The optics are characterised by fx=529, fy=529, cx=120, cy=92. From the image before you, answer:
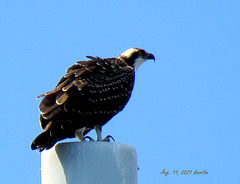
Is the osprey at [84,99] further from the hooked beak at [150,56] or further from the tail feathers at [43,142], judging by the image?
the hooked beak at [150,56]

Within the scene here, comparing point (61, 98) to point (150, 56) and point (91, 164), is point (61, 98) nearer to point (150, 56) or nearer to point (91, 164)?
point (91, 164)

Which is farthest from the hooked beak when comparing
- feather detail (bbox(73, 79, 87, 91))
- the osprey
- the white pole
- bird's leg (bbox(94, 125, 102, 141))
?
the white pole

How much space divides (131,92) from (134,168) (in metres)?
2.61

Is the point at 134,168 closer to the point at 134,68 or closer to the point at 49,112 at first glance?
the point at 49,112

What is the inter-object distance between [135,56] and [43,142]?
351 cm

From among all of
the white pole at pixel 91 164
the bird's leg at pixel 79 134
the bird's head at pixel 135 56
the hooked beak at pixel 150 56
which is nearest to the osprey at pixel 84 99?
the bird's leg at pixel 79 134

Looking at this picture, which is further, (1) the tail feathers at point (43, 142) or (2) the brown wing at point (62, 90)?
(2) the brown wing at point (62, 90)

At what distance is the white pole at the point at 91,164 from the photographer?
6.00m

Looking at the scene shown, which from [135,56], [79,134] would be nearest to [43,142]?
[79,134]

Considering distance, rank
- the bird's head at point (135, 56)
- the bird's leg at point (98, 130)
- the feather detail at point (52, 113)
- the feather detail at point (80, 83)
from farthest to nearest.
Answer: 1. the bird's head at point (135, 56)
2. the bird's leg at point (98, 130)
3. the feather detail at point (80, 83)
4. the feather detail at point (52, 113)

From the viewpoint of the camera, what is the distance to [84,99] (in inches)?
305

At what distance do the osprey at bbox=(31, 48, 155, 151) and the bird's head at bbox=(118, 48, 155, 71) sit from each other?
1.28 ft

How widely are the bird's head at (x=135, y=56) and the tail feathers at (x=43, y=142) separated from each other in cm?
315

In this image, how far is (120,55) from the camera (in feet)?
32.7
